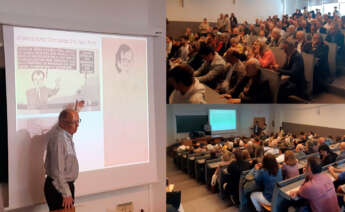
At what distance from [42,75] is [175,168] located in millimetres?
6845

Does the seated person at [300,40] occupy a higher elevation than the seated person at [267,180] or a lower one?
higher

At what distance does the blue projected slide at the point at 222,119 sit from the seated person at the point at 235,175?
2.55m

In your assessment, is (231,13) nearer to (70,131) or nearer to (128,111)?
(128,111)

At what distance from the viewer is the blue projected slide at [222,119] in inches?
317

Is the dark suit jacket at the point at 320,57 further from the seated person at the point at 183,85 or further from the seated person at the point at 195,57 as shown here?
the seated person at the point at 183,85

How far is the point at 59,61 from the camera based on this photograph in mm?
2062

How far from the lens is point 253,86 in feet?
21.6

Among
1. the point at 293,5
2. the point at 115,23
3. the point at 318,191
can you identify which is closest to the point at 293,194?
the point at 318,191

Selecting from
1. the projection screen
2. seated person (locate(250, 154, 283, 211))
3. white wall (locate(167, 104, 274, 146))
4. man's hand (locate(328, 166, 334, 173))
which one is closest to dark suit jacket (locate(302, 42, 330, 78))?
white wall (locate(167, 104, 274, 146))

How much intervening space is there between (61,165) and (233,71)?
5.52m

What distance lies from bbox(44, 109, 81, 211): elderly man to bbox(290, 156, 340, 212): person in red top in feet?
9.60

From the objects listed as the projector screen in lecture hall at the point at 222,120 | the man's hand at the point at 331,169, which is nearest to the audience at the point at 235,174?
the man's hand at the point at 331,169

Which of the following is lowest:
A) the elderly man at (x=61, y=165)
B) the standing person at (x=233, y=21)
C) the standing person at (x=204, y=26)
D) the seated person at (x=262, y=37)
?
the elderly man at (x=61, y=165)

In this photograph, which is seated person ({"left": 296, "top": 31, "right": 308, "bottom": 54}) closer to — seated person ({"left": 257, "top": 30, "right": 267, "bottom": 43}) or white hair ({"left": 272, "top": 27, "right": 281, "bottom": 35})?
white hair ({"left": 272, "top": 27, "right": 281, "bottom": 35})
